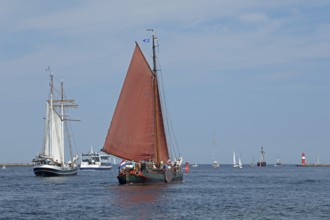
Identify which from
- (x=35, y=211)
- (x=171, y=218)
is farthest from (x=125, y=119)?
(x=171, y=218)

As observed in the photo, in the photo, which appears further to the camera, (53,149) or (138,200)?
(53,149)

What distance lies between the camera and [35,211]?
2442 inches

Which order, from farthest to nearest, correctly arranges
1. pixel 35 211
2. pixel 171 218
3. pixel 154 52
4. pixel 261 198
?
pixel 154 52 < pixel 261 198 < pixel 35 211 < pixel 171 218

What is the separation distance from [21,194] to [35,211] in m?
23.2

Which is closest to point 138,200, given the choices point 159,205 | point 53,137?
point 159,205

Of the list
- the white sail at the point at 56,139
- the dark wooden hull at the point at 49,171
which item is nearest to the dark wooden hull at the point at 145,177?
the dark wooden hull at the point at 49,171

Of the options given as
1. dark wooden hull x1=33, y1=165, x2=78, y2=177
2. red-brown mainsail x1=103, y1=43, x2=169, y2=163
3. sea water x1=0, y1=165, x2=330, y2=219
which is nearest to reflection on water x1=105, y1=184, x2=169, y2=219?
sea water x1=0, y1=165, x2=330, y2=219

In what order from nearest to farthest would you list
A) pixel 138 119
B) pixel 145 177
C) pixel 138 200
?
pixel 138 200, pixel 145 177, pixel 138 119

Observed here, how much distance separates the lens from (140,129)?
9312cm

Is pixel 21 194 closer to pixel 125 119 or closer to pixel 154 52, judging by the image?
pixel 125 119

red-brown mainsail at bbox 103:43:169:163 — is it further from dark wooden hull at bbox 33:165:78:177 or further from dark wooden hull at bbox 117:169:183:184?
dark wooden hull at bbox 33:165:78:177

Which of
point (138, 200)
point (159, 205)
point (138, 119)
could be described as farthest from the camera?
point (138, 119)

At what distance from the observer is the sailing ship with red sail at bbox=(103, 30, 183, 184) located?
90.8 metres

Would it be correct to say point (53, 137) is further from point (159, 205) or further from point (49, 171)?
point (159, 205)
